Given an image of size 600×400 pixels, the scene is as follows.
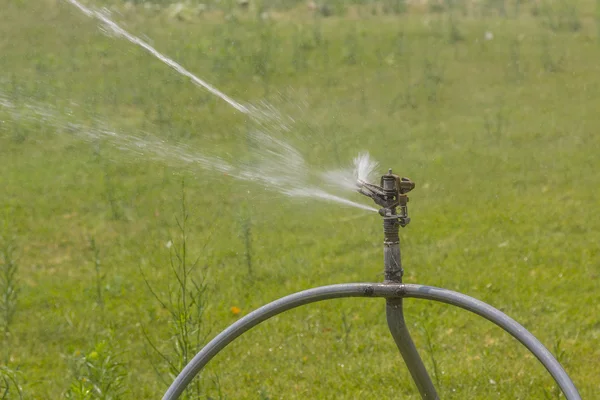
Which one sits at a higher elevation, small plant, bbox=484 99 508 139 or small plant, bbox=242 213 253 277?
small plant, bbox=484 99 508 139

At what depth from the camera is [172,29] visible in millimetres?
9523

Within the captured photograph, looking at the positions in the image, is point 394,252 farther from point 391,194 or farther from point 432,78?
point 432,78

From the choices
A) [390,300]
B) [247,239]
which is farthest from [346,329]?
[390,300]

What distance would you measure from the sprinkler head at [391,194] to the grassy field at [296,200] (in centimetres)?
89

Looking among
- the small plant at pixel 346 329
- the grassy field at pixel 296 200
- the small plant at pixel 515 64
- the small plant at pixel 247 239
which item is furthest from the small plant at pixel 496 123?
the small plant at pixel 346 329

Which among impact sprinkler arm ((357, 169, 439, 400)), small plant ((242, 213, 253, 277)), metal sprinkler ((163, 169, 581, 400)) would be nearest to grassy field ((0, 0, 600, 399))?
small plant ((242, 213, 253, 277))

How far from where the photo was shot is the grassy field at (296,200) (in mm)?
4172

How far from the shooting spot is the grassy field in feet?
13.7

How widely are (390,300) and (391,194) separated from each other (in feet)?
0.94

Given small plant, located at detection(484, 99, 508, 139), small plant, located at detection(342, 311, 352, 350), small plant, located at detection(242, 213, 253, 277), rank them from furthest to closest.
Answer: small plant, located at detection(484, 99, 508, 139), small plant, located at detection(242, 213, 253, 277), small plant, located at detection(342, 311, 352, 350)

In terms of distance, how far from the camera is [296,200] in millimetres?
5777

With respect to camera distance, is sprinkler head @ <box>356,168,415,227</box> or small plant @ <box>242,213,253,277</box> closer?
sprinkler head @ <box>356,168,415,227</box>

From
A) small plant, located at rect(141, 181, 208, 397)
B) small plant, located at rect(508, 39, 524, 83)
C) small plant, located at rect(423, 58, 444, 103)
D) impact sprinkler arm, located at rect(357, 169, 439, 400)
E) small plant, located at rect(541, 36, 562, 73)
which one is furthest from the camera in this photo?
small plant, located at rect(541, 36, 562, 73)

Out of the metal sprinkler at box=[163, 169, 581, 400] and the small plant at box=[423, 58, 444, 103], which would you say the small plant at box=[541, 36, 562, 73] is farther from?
the metal sprinkler at box=[163, 169, 581, 400]
